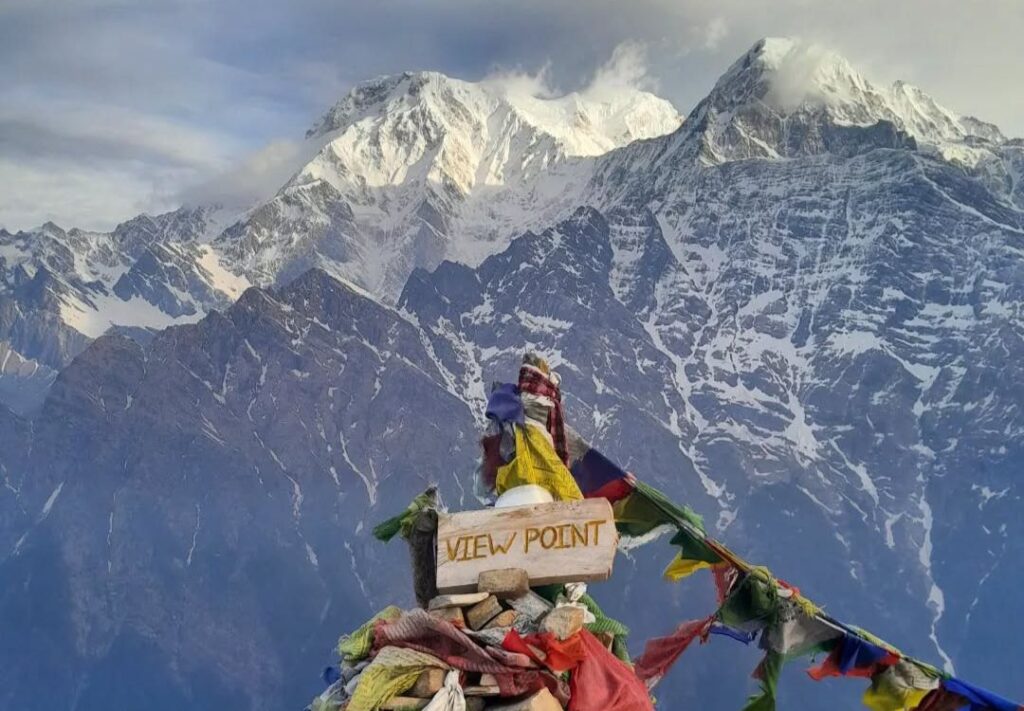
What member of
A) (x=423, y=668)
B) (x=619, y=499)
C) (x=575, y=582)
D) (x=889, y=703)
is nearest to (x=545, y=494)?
(x=575, y=582)

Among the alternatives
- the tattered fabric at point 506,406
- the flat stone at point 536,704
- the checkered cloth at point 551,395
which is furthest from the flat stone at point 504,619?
the checkered cloth at point 551,395

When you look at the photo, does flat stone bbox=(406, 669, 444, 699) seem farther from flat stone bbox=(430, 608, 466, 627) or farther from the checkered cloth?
the checkered cloth

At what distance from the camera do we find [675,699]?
628ft

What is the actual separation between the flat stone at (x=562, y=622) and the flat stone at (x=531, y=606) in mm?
125

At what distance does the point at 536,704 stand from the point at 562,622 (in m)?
0.67

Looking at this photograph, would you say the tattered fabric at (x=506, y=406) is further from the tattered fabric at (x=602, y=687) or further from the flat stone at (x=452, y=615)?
the tattered fabric at (x=602, y=687)

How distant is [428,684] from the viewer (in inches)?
257

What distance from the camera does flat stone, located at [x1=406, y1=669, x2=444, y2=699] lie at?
21.4ft

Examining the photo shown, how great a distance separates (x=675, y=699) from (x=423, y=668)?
195 meters

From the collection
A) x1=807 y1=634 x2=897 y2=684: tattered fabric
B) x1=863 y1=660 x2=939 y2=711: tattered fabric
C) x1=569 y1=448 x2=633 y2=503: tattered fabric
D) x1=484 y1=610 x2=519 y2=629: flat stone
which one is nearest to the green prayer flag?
x1=807 y1=634 x2=897 y2=684: tattered fabric

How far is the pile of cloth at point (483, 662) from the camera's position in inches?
256

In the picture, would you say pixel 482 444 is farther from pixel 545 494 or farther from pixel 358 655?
pixel 358 655

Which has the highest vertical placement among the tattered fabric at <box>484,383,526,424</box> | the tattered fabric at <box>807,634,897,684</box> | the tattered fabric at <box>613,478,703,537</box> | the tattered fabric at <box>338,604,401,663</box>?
the tattered fabric at <box>484,383,526,424</box>

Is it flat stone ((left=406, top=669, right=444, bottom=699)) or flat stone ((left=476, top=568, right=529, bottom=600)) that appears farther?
flat stone ((left=476, top=568, right=529, bottom=600))
